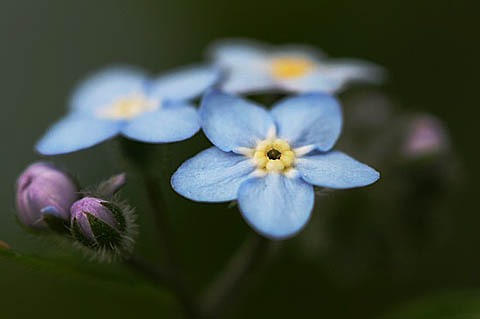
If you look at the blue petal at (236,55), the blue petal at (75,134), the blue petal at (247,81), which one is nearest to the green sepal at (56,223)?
the blue petal at (75,134)

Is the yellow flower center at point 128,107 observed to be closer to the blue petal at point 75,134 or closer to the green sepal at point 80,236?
the blue petal at point 75,134

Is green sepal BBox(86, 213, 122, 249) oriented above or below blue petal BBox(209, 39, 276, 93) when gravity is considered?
below

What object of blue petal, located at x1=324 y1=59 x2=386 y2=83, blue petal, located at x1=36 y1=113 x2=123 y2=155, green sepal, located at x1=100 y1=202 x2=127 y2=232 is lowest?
green sepal, located at x1=100 y1=202 x2=127 y2=232

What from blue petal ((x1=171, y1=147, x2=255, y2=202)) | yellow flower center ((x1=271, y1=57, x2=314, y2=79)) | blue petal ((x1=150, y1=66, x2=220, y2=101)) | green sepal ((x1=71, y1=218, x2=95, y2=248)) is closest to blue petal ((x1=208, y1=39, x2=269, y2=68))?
yellow flower center ((x1=271, y1=57, x2=314, y2=79))

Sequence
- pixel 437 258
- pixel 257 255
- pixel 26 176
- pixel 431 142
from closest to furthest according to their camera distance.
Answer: pixel 26 176
pixel 257 255
pixel 431 142
pixel 437 258

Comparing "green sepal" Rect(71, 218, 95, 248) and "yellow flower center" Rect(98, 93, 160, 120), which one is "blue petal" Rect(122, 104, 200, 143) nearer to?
"yellow flower center" Rect(98, 93, 160, 120)

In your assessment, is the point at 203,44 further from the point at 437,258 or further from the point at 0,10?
the point at 437,258

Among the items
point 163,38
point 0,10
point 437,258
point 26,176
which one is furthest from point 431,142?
point 0,10
